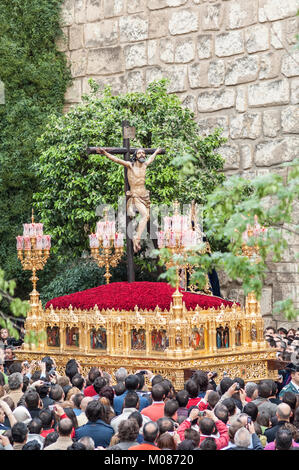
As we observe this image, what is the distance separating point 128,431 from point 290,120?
1473 centimetres

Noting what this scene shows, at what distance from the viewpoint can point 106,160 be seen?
20.7 metres

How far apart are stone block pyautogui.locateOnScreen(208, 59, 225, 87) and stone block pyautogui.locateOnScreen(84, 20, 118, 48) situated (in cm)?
342

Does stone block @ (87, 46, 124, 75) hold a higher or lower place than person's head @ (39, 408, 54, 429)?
higher

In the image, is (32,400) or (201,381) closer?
(32,400)

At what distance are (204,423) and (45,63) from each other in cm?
1824

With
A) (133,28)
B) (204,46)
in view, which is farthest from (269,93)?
(133,28)

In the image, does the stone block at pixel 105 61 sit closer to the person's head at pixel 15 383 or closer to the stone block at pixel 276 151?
the stone block at pixel 276 151

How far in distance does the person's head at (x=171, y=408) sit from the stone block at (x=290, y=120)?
1329cm

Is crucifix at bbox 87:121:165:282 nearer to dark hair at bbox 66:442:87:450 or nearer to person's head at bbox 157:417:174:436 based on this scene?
person's head at bbox 157:417:174:436

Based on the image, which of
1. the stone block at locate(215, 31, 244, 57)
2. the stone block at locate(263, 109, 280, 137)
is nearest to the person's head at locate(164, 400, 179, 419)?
the stone block at locate(263, 109, 280, 137)

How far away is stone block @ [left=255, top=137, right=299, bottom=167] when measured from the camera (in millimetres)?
21516

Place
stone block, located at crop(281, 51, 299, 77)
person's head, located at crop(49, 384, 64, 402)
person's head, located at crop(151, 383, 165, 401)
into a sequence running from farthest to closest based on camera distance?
stone block, located at crop(281, 51, 299, 77) → person's head, located at crop(49, 384, 64, 402) → person's head, located at crop(151, 383, 165, 401)

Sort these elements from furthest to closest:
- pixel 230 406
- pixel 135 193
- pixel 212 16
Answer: pixel 212 16, pixel 135 193, pixel 230 406

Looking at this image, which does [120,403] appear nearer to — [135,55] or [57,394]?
[57,394]
